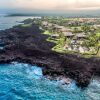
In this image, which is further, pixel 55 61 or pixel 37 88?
pixel 55 61

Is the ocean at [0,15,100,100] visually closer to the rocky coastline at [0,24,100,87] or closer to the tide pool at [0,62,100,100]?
the tide pool at [0,62,100,100]

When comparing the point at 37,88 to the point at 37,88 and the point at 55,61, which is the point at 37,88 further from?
the point at 55,61

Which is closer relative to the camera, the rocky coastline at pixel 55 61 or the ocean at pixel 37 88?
the ocean at pixel 37 88

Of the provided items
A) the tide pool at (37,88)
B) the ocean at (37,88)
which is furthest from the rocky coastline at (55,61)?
the tide pool at (37,88)

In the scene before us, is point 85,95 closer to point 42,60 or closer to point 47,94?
point 47,94

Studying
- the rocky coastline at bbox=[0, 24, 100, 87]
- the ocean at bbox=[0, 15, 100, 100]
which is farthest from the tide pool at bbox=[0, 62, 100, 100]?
the rocky coastline at bbox=[0, 24, 100, 87]

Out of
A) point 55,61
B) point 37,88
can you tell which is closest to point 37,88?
point 37,88

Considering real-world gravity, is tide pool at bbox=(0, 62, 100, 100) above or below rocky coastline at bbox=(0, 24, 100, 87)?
below

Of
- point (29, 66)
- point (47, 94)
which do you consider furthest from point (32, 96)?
point (29, 66)

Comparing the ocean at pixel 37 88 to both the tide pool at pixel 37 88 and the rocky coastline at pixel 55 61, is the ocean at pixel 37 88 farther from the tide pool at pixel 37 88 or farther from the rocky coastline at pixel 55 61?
the rocky coastline at pixel 55 61
